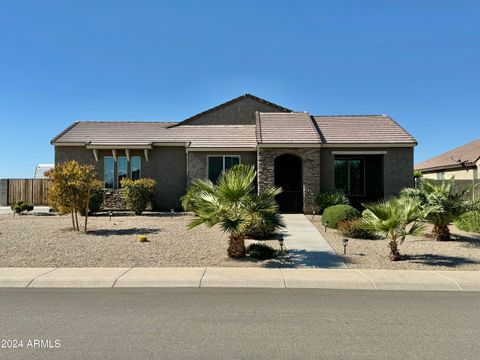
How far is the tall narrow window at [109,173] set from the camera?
22016 millimetres

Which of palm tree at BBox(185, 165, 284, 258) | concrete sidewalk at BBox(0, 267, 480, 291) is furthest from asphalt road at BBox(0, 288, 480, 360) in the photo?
palm tree at BBox(185, 165, 284, 258)

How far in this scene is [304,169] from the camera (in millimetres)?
19016

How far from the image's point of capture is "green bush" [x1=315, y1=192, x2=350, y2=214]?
720 inches

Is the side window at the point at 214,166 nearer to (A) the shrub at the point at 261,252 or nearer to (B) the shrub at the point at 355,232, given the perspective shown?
(B) the shrub at the point at 355,232

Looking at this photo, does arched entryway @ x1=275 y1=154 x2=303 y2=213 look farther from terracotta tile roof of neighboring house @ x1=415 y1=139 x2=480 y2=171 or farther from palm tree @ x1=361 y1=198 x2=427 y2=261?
terracotta tile roof of neighboring house @ x1=415 y1=139 x2=480 y2=171

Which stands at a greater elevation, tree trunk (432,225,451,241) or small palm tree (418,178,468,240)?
small palm tree (418,178,468,240)

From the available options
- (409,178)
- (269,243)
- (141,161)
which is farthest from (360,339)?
(141,161)

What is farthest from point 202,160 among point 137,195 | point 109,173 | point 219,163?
point 109,173

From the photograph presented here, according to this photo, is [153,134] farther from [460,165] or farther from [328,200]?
[460,165]

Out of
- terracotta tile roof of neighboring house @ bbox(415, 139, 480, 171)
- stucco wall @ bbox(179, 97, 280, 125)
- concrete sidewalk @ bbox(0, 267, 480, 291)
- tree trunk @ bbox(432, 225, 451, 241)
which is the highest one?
stucco wall @ bbox(179, 97, 280, 125)

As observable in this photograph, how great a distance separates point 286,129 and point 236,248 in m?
11.4

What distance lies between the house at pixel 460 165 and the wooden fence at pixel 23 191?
2687 cm

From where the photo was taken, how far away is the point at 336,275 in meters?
8.69

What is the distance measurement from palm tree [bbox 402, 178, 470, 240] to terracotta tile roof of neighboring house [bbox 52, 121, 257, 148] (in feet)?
31.5
